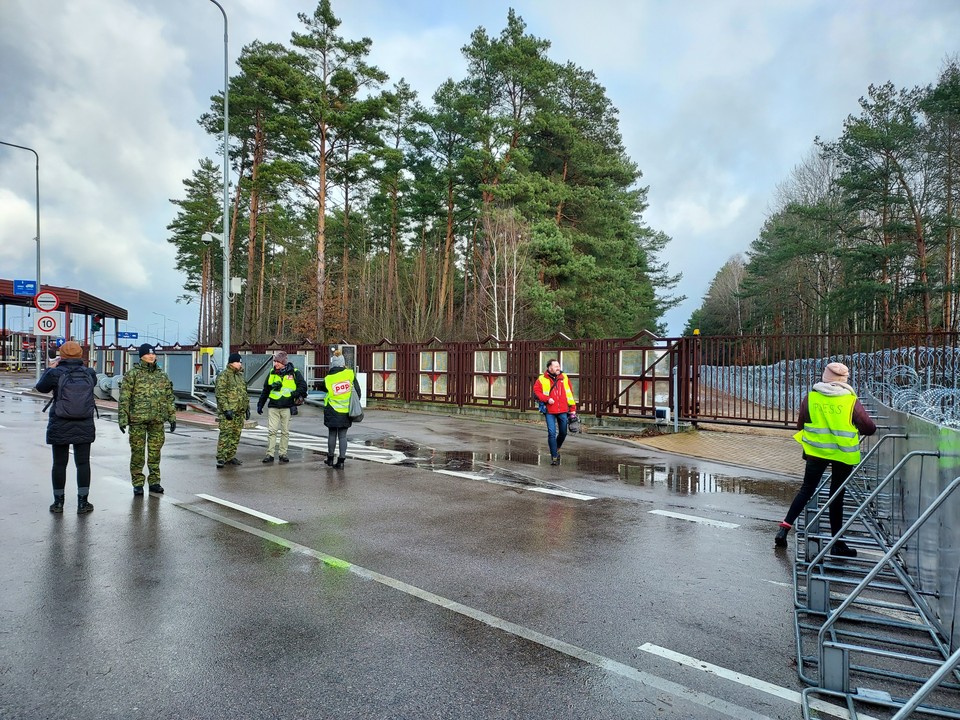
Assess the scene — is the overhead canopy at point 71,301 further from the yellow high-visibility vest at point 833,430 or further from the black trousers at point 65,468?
the yellow high-visibility vest at point 833,430

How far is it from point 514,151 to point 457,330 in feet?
35.7

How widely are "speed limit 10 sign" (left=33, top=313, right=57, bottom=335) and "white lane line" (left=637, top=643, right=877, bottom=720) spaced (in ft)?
76.5

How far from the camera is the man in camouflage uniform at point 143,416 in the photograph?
311 inches

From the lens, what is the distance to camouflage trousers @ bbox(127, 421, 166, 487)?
788 cm

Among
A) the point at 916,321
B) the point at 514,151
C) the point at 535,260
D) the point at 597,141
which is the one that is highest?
the point at 597,141

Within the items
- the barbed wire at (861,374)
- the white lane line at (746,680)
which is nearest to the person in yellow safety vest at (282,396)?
the white lane line at (746,680)

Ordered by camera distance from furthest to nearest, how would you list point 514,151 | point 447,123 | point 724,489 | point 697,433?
point 447,123, point 514,151, point 697,433, point 724,489

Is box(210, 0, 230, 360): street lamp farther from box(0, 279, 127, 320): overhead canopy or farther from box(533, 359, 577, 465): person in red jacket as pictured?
box(0, 279, 127, 320): overhead canopy

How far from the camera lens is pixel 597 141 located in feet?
120

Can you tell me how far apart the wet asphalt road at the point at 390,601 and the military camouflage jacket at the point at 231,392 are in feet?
4.65

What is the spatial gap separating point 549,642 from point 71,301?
45105mm

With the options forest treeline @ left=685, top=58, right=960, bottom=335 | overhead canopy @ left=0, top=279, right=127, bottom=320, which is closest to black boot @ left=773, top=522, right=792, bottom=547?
forest treeline @ left=685, top=58, right=960, bottom=335

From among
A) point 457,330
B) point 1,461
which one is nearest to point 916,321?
point 457,330

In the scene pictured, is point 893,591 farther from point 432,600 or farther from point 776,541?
point 432,600
